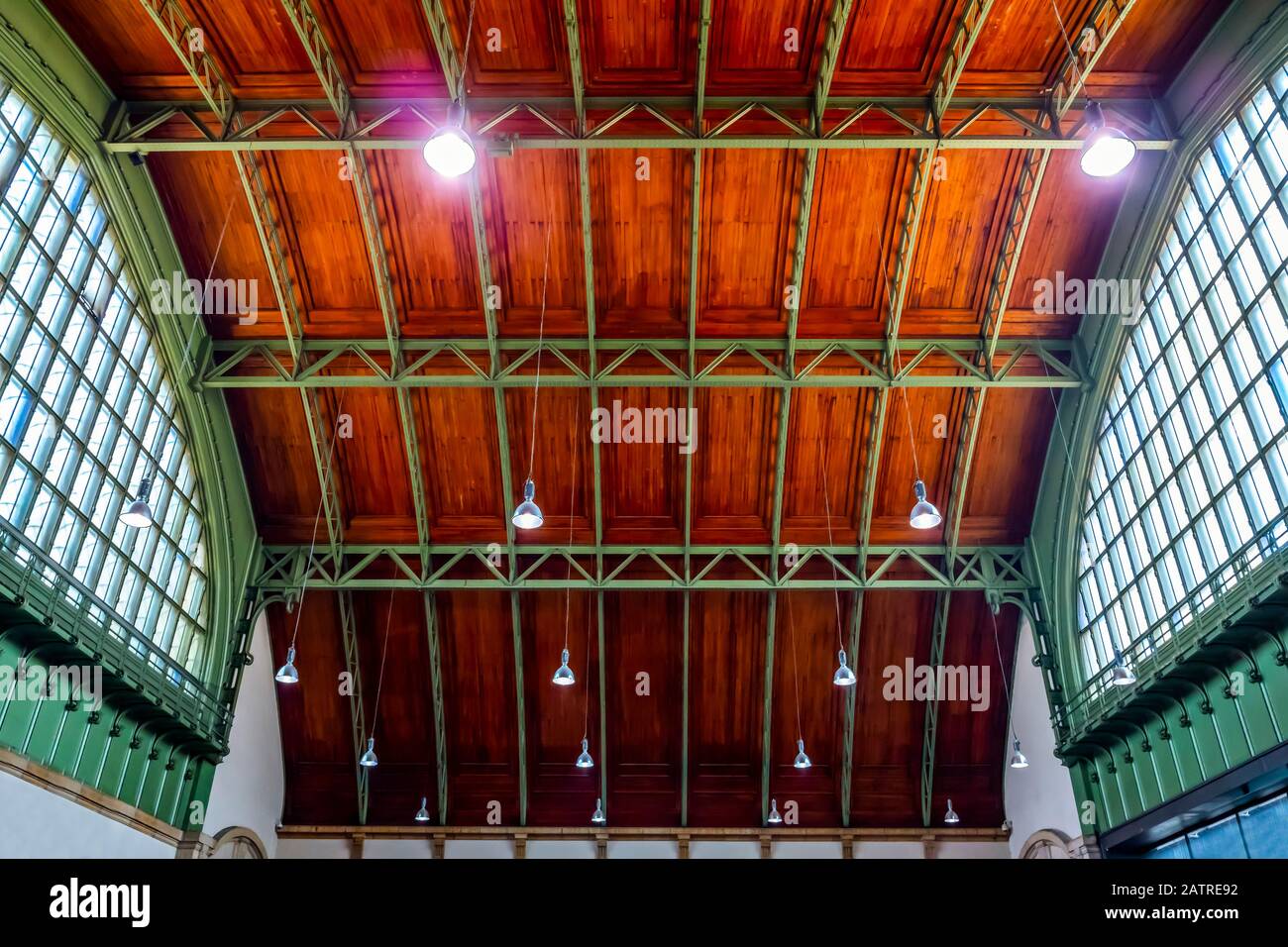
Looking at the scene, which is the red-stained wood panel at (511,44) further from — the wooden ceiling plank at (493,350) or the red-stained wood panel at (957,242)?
the red-stained wood panel at (957,242)

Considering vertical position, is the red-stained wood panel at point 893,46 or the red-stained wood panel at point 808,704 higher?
the red-stained wood panel at point 893,46

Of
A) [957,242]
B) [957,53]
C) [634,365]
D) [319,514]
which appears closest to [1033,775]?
[957,242]

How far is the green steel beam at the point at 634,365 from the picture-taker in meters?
20.2

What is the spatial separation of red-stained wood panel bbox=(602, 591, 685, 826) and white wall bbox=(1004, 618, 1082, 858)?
951 cm

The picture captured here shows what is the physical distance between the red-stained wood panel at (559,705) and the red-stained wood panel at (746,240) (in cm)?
947

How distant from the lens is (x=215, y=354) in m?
21.5

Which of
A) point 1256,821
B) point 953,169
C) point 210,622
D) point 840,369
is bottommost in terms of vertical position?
point 1256,821

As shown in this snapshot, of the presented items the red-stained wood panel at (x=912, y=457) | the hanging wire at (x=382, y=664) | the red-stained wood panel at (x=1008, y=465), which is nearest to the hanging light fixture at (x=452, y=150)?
the red-stained wood panel at (x=912, y=457)

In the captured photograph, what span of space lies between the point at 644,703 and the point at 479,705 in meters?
5.13
